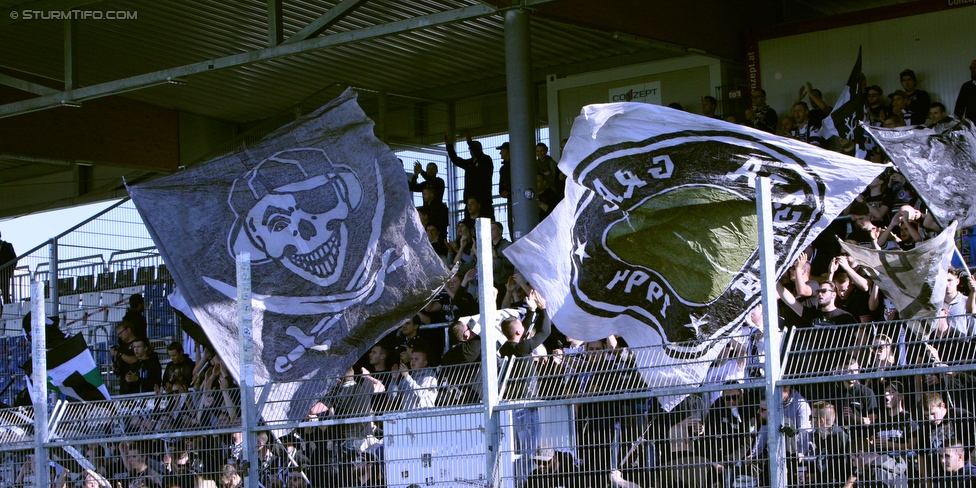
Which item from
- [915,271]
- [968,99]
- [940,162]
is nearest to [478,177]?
[968,99]

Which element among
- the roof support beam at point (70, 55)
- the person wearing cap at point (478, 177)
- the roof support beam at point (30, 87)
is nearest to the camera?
the roof support beam at point (70, 55)

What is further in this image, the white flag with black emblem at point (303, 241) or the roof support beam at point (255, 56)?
the roof support beam at point (255, 56)

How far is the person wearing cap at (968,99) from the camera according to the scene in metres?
12.9

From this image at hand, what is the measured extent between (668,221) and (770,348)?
6.24ft

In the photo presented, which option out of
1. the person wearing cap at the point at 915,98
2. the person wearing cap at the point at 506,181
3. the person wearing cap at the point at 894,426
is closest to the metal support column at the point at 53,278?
the person wearing cap at the point at 506,181

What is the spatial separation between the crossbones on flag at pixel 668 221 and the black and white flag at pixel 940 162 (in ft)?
5.02

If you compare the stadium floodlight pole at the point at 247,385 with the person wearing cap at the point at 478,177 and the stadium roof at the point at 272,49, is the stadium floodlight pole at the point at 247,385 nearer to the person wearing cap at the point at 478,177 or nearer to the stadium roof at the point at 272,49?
the stadium roof at the point at 272,49

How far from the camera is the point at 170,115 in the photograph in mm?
20625

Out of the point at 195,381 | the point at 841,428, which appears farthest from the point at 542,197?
the point at 841,428

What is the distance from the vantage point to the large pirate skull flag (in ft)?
27.1

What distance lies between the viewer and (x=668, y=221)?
26.4 ft

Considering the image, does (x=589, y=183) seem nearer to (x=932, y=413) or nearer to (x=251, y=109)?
(x=932, y=413)

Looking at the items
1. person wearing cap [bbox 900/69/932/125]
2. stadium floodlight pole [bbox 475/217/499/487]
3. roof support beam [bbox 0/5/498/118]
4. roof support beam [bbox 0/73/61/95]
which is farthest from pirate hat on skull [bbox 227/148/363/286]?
person wearing cap [bbox 900/69/932/125]

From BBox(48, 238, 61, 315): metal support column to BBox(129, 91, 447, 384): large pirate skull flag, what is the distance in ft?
18.6
